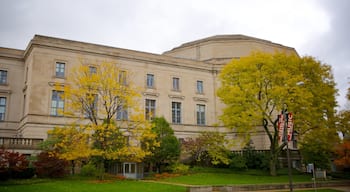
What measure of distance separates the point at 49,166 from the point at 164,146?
36.5ft

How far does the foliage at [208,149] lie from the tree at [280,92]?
10.2 feet

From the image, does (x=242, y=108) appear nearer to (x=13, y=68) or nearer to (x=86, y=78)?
(x=86, y=78)

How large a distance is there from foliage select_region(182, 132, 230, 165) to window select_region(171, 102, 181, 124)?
564 centimetres

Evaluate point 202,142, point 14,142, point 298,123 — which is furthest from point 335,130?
point 14,142

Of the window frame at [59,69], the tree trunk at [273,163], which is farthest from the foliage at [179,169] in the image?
the window frame at [59,69]

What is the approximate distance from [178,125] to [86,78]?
1808 centimetres

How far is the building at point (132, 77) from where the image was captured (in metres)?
34.6

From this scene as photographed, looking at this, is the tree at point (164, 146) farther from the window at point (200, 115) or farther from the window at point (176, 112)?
the window at point (200, 115)

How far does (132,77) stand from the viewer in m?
39.8

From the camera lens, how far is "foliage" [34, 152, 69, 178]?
939 inches

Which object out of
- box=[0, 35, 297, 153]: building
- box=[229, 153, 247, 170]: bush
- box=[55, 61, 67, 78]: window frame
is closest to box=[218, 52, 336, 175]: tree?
box=[229, 153, 247, 170]: bush

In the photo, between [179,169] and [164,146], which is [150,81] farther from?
[179,169]

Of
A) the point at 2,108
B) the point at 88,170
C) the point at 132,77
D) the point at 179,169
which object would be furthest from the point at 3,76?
the point at 179,169

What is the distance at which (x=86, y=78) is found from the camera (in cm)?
2614
